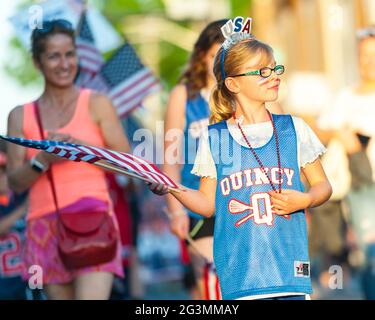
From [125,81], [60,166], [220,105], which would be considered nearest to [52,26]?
[60,166]

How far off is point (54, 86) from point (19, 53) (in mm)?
38220

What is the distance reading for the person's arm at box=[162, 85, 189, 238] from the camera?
7500 mm

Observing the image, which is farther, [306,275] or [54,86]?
[54,86]

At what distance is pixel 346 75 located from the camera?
22500 mm

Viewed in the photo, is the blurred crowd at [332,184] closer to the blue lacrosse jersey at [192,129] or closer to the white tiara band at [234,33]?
the blue lacrosse jersey at [192,129]

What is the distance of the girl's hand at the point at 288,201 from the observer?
538 cm

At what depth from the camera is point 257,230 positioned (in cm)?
544

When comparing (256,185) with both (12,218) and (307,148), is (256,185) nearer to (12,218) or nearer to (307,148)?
(307,148)

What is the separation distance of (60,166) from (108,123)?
1.16ft

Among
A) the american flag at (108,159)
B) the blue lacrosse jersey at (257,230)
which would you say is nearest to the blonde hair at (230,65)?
the blue lacrosse jersey at (257,230)

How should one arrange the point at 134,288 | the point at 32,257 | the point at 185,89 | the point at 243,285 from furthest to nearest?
the point at 134,288 → the point at 185,89 → the point at 32,257 → the point at 243,285

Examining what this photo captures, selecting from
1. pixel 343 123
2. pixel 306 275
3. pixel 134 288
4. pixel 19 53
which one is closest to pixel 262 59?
pixel 306 275
